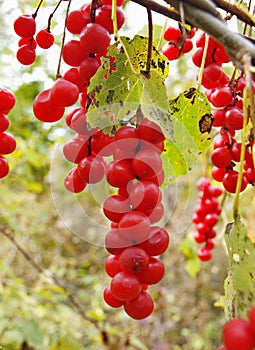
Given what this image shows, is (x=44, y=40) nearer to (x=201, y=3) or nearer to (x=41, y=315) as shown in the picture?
(x=201, y=3)

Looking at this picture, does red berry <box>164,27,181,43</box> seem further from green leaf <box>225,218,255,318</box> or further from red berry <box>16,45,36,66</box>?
green leaf <box>225,218,255,318</box>

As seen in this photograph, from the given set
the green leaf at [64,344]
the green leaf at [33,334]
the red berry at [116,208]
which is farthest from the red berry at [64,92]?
the green leaf at [64,344]

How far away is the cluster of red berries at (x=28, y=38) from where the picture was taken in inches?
21.0

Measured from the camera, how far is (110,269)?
427 millimetres

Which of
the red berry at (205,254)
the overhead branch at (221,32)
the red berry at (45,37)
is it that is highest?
the red berry at (45,37)

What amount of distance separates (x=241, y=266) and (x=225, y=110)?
27 centimetres

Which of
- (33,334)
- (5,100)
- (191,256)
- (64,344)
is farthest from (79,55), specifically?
(191,256)

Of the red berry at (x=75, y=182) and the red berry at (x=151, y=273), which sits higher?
the red berry at (x=75, y=182)

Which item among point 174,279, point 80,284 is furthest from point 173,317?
point 80,284

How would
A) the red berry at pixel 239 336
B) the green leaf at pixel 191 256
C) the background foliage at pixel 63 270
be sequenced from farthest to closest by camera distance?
1. the green leaf at pixel 191 256
2. the background foliage at pixel 63 270
3. the red berry at pixel 239 336

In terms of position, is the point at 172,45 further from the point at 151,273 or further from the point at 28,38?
the point at 151,273

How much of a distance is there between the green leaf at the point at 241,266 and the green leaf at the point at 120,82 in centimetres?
16

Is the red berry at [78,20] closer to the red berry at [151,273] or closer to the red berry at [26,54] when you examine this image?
the red berry at [26,54]

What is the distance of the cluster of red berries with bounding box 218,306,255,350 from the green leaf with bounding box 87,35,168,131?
25 centimetres
